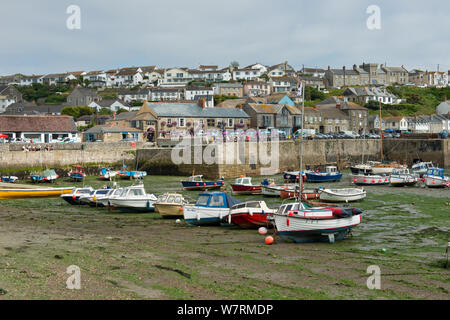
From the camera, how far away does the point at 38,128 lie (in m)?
55.5

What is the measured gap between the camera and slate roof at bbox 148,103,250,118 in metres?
64.2

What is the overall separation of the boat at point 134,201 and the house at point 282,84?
11004 centimetres

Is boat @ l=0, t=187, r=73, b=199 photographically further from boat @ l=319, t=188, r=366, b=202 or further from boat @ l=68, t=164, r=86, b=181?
boat @ l=319, t=188, r=366, b=202

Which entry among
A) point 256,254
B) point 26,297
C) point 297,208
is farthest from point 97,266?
point 297,208

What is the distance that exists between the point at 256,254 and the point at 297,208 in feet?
13.3

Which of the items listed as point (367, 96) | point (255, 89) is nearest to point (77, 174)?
point (255, 89)

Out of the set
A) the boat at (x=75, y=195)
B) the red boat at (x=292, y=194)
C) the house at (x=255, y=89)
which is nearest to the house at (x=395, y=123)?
the house at (x=255, y=89)

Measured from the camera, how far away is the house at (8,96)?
12812 centimetres

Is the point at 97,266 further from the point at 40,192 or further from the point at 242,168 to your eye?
the point at 242,168

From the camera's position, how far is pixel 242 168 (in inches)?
1885

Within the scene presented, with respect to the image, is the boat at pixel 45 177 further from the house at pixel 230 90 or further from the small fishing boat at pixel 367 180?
the house at pixel 230 90

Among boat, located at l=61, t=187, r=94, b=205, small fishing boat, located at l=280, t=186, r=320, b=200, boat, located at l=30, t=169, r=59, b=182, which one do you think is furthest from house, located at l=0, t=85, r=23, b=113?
small fishing boat, located at l=280, t=186, r=320, b=200

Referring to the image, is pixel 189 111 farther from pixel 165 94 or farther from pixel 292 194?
pixel 165 94

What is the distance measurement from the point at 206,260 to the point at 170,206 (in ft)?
34.0
